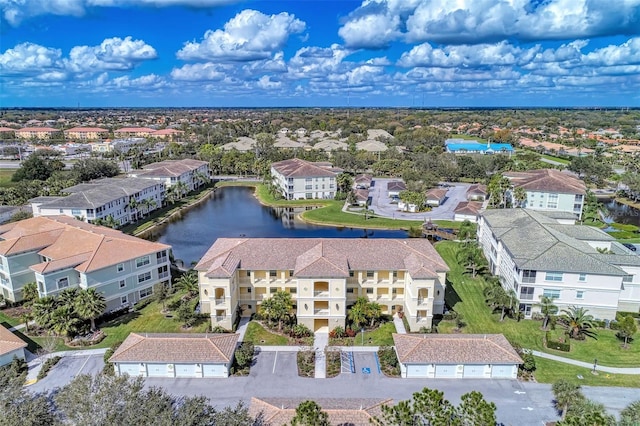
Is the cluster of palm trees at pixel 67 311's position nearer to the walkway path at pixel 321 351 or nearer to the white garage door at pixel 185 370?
the white garage door at pixel 185 370

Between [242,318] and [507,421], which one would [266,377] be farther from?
[507,421]

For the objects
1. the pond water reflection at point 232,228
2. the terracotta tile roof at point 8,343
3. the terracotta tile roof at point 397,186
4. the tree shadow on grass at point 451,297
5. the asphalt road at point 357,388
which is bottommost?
the asphalt road at point 357,388

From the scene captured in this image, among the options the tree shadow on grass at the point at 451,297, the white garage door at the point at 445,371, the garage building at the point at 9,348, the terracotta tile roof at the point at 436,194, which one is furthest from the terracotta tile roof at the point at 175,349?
the terracotta tile roof at the point at 436,194

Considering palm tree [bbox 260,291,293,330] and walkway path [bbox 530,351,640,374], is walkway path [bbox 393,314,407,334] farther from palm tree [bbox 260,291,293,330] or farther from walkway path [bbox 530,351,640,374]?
walkway path [bbox 530,351,640,374]

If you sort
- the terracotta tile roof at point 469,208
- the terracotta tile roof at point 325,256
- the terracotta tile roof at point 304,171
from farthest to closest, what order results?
the terracotta tile roof at point 304,171 < the terracotta tile roof at point 469,208 < the terracotta tile roof at point 325,256

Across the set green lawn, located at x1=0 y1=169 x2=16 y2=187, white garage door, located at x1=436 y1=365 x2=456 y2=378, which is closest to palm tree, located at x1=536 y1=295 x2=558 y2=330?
white garage door, located at x1=436 y1=365 x2=456 y2=378

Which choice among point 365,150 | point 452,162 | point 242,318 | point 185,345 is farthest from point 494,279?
point 365,150

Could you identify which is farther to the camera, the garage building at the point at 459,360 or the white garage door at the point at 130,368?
the white garage door at the point at 130,368
